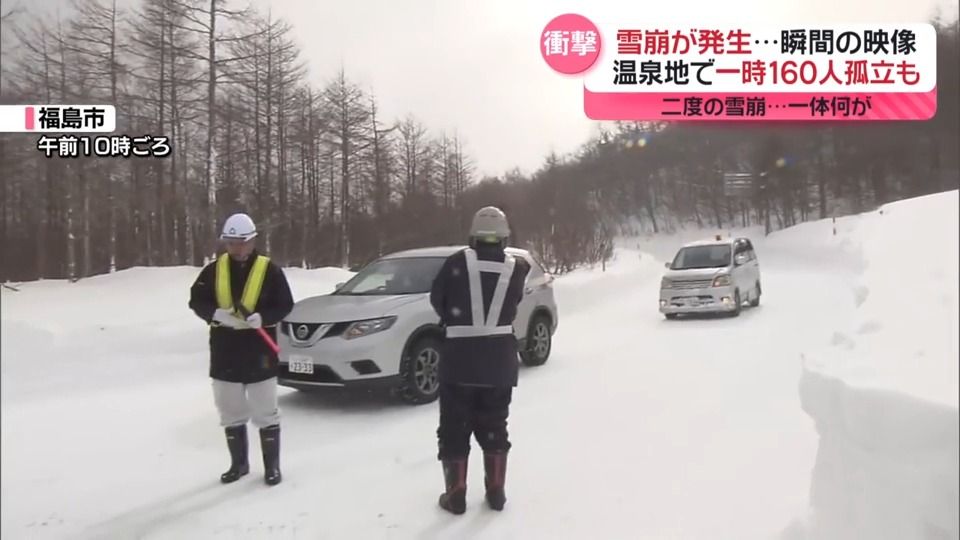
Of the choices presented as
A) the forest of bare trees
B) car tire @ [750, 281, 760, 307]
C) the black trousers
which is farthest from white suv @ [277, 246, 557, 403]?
car tire @ [750, 281, 760, 307]

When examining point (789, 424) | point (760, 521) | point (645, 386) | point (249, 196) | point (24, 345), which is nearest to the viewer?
point (24, 345)

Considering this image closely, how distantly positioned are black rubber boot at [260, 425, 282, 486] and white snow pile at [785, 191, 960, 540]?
190 cm

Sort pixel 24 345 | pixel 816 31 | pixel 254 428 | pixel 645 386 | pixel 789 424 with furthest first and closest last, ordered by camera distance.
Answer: pixel 645 386 < pixel 789 424 < pixel 254 428 < pixel 816 31 < pixel 24 345

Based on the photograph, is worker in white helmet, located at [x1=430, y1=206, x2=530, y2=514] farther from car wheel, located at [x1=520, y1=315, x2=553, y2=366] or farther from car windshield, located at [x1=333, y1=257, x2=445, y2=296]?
car wheel, located at [x1=520, y1=315, x2=553, y2=366]

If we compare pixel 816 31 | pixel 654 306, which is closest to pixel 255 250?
pixel 816 31

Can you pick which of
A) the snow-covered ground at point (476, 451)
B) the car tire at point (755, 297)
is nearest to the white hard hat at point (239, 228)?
the snow-covered ground at point (476, 451)

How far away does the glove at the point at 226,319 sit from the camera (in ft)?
7.06

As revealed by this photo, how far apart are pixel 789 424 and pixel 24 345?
360 centimetres

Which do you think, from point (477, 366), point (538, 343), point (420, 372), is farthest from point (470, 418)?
point (538, 343)

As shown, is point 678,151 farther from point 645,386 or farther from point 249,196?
point 645,386

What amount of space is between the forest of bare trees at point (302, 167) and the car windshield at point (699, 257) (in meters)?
0.26

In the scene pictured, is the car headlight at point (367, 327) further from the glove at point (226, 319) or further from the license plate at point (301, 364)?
the glove at point (226, 319)

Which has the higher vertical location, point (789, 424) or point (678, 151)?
point (678, 151)

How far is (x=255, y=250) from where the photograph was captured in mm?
1988
